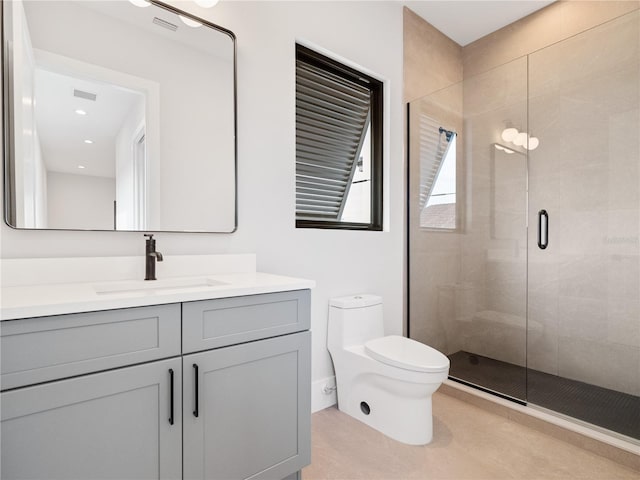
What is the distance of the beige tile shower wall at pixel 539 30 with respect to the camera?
7.59 feet

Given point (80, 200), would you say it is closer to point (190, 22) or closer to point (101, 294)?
point (101, 294)

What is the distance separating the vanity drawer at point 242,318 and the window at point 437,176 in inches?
60.5

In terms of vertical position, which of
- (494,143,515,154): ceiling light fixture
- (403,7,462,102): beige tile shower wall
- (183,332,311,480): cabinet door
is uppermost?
(403,7,462,102): beige tile shower wall

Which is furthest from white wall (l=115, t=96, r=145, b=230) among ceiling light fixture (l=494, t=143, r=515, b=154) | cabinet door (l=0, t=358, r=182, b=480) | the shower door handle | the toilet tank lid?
the shower door handle

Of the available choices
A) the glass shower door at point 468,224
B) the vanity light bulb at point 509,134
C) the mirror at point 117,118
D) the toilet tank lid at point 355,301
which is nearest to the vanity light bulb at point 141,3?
the mirror at point 117,118

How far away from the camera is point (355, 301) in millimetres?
2084

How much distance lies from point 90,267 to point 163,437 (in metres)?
0.70

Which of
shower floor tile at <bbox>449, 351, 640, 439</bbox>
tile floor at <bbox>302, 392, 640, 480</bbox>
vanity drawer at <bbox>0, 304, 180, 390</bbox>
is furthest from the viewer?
shower floor tile at <bbox>449, 351, 640, 439</bbox>

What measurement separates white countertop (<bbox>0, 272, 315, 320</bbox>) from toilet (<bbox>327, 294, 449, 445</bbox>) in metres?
0.70

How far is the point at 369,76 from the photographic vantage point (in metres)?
2.41

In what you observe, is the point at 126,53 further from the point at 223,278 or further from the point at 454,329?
the point at 454,329

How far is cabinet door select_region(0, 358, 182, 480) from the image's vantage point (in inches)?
34.1

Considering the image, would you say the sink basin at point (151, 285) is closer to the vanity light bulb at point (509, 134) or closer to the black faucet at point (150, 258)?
the black faucet at point (150, 258)

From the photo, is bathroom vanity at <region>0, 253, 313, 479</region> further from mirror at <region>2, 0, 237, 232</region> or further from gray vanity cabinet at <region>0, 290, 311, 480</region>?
mirror at <region>2, 0, 237, 232</region>
